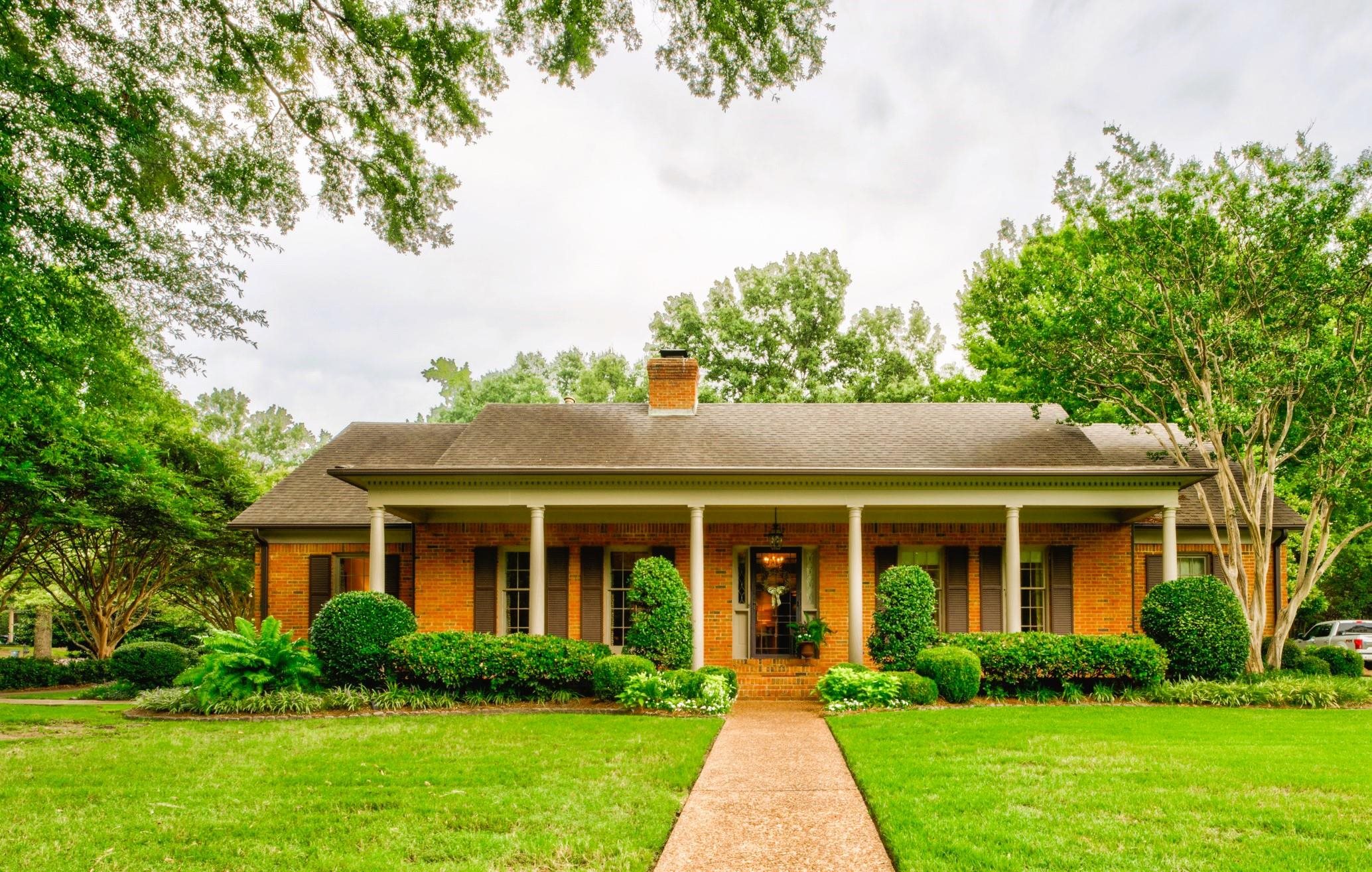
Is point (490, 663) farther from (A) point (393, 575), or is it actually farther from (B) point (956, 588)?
(B) point (956, 588)

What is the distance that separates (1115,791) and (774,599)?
32.2ft

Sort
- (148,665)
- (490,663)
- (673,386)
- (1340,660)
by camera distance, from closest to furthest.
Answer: (490,663) < (1340,660) < (148,665) < (673,386)

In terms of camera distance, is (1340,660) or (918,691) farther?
(1340,660)

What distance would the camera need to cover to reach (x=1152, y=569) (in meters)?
→ 17.1

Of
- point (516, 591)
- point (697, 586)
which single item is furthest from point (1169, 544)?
point (516, 591)

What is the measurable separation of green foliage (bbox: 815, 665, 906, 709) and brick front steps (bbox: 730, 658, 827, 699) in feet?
4.44

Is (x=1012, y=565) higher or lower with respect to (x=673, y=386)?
lower

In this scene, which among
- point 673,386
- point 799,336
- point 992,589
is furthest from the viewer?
point 799,336

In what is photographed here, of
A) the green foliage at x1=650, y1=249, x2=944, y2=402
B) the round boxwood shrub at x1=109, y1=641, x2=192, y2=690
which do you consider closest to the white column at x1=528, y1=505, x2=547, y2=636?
the round boxwood shrub at x1=109, y1=641, x2=192, y2=690

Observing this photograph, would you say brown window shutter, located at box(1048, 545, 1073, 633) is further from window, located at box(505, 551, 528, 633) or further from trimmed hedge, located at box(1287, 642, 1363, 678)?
window, located at box(505, 551, 528, 633)

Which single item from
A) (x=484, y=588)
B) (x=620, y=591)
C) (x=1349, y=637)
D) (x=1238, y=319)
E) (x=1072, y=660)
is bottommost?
(x=1349, y=637)

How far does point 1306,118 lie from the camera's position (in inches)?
540

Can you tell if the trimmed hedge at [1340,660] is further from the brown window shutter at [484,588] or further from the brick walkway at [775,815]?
the brown window shutter at [484,588]

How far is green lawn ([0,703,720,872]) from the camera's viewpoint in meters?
5.42
